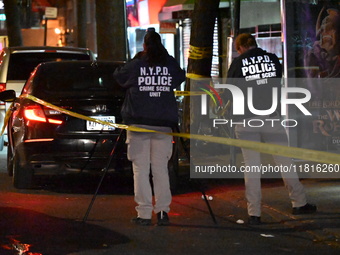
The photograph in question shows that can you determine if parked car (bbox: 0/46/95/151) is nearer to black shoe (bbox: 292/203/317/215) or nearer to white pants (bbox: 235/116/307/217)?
white pants (bbox: 235/116/307/217)

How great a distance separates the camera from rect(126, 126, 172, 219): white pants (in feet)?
26.2

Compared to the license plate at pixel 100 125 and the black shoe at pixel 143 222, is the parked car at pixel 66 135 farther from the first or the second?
the black shoe at pixel 143 222

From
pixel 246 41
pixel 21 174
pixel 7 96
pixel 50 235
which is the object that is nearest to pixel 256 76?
pixel 246 41

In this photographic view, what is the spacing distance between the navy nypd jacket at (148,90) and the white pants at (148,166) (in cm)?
12

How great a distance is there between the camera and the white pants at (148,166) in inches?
314

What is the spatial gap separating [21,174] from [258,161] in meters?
3.29

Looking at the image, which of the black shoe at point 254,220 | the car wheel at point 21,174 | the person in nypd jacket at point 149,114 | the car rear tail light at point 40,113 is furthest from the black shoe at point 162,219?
the car wheel at point 21,174

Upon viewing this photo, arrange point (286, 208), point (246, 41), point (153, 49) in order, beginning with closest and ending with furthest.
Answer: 1. point (153, 49)
2. point (246, 41)
3. point (286, 208)

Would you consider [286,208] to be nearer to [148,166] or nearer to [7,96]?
[148,166]

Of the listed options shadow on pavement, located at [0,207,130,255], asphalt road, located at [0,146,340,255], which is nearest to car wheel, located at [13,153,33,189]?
asphalt road, located at [0,146,340,255]

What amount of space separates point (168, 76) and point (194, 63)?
5.22 meters

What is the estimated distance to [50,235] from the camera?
294 inches

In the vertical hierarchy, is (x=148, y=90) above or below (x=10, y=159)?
above

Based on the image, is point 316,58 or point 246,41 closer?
point 246,41
